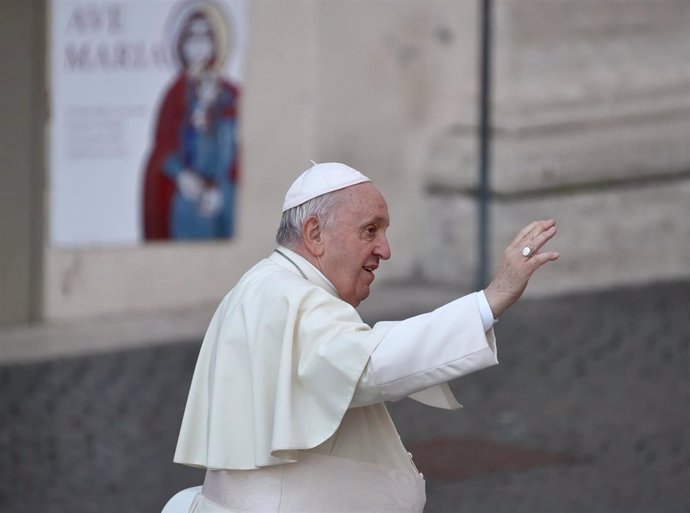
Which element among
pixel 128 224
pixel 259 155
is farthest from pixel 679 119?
pixel 128 224

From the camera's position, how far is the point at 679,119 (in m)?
12.6

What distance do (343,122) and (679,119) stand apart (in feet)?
9.44

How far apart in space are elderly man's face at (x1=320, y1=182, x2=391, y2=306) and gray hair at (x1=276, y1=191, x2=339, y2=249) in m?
0.02

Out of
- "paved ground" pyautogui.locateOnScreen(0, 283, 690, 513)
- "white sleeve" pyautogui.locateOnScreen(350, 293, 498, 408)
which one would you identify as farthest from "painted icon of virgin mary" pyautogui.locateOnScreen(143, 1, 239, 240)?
"white sleeve" pyautogui.locateOnScreen(350, 293, 498, 408)

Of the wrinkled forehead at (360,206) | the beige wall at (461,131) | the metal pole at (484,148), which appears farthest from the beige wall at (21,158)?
the wrinkled forehead at (360,206)

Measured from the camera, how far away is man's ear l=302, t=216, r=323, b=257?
3.60 meters

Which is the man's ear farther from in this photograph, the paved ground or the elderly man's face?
the paved ground

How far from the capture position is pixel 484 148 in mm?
11680

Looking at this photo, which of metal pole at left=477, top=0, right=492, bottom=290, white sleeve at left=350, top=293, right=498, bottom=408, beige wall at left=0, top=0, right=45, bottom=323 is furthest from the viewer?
metal pole at left=477, top=0, right=492, bottom=290

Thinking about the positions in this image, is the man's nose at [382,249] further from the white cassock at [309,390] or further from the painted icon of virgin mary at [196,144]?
the painted icon of virgin mary at [196,144]

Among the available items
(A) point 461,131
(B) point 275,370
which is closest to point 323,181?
(B) point 275,370

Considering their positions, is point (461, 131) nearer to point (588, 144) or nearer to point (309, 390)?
point (588, 144)

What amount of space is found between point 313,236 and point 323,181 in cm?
14

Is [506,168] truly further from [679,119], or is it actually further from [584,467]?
[584,467]
